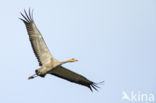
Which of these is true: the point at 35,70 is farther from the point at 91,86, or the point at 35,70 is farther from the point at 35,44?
the point at 91,86

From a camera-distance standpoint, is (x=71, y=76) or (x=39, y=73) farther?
(x=71, y=76)

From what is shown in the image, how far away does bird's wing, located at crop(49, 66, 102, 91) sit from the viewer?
1441 inches

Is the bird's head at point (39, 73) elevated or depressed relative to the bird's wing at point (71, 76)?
elevated

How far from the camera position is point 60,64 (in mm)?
35188

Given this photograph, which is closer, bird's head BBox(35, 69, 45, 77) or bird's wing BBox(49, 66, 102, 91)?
bird's head BBox(35, 69, 45, 77)

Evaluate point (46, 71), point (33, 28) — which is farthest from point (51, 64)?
point (33, 28)

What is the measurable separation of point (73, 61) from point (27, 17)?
182 inches

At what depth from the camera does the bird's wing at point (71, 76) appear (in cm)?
3660

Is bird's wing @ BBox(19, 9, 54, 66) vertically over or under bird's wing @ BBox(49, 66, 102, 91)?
over

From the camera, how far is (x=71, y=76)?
123 ft

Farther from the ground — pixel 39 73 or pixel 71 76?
pixel 39 73

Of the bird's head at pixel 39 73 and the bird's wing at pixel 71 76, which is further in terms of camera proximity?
the bird's wing at pixel 71 76

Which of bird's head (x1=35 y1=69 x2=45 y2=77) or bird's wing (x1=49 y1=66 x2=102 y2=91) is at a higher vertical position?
bird's head (x1=35 y1=69 x2=45 y2=77)

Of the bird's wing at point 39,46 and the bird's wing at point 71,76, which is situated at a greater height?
the bird's wing at point 39,46
